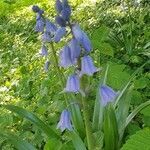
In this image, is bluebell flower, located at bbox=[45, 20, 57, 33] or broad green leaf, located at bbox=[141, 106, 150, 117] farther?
bluebell flower, located at bbox=[45, 20, 57, 33]

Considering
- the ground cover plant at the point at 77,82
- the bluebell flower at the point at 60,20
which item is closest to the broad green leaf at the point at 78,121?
the ground cover plant at the point at 77,82

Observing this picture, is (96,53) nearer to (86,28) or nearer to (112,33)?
(112,33)

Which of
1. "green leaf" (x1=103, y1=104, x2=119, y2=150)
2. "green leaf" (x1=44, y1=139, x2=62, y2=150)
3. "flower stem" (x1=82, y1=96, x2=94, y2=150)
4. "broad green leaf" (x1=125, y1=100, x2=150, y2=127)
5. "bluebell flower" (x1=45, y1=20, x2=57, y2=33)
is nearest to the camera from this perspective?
"flower stem" (x1=82, y1=96, x2=94, y2=150)

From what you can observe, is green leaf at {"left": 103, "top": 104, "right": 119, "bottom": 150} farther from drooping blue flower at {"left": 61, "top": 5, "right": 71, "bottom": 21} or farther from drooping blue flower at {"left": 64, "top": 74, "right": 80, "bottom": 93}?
drooping blue flower at {"left": 61, "top": 5, "right": 71, "bottom": 21}

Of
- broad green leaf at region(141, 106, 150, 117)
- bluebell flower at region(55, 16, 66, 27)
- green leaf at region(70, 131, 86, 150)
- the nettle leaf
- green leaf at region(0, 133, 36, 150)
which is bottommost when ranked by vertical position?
the nettle leaf

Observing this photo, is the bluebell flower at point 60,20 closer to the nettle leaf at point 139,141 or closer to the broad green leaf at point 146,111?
the nettle leaf at point 139,141

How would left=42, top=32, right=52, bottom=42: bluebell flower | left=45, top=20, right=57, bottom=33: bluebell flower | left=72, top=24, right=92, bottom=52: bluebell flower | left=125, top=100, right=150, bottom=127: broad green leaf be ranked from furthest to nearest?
1. left=42, top=32, right=52, bottom=42: bluebell flower
2. left=45, top=20, right=57, bottom=33: bluebell flower
3. left=125, top=100, right=150, bottom=127: broad green leaf
4. left=72, top=24, right=92, bottom=52: bluebell flower

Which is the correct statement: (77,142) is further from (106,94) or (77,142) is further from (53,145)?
(106,94)

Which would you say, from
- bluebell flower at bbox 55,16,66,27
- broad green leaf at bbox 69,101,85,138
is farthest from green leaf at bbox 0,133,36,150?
bluebell flower at bbox 55,16,66,27

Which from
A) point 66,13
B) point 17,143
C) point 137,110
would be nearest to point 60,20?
point 66,13
